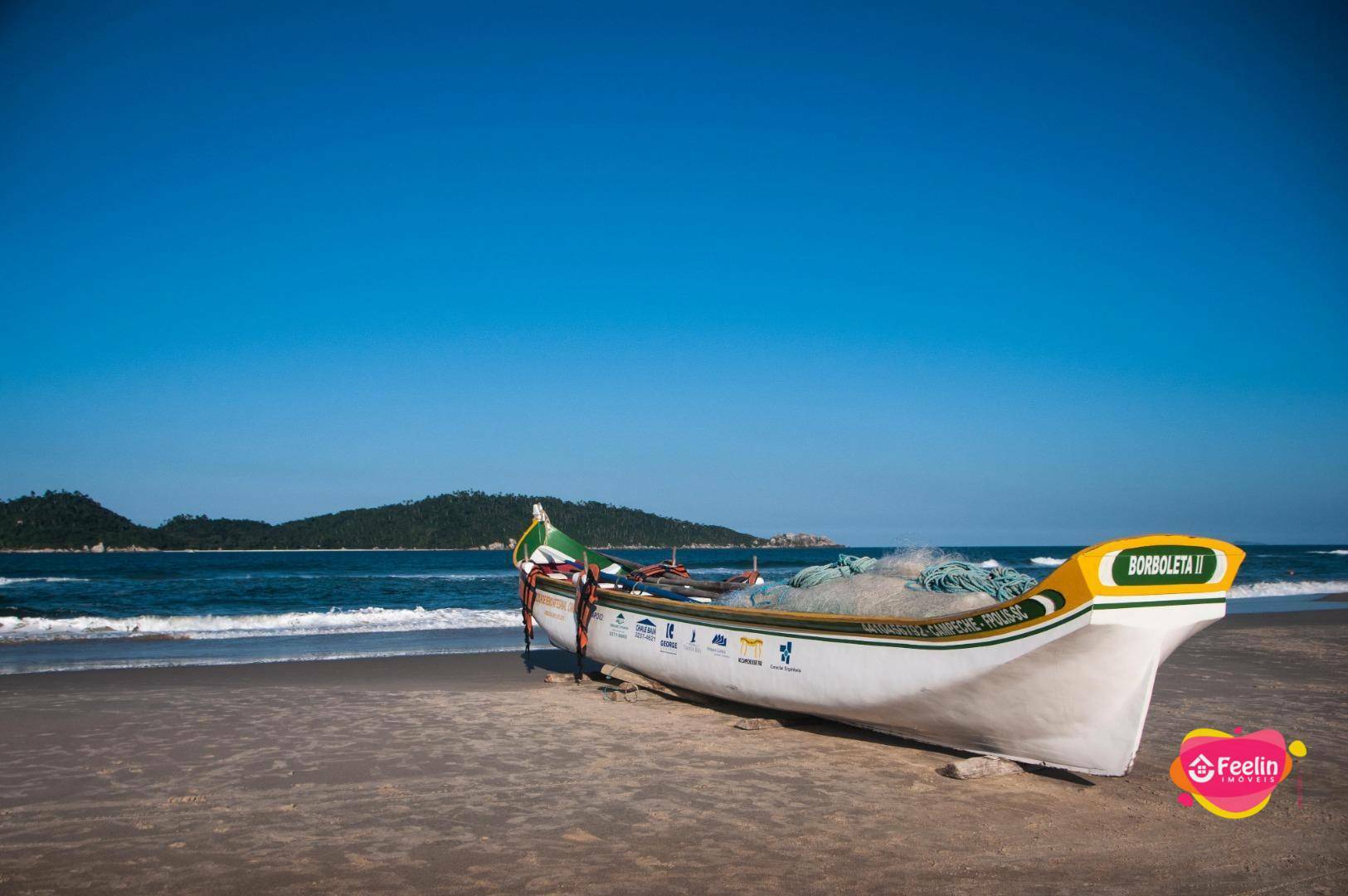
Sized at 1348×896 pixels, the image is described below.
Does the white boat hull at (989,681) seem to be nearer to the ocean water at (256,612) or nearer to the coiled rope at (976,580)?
the coiled rope at (976,580)

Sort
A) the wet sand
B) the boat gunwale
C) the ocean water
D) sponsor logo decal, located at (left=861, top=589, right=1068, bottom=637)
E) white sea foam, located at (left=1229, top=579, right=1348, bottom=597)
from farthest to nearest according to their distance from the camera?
white sea foam, located at (left=1229, top=579, right=1348, bottom=597) → the ocean water → the boat gunwale → sponsor logo decal, located at (left=861, top=589, right=1068, bottom=637) → the wet sand

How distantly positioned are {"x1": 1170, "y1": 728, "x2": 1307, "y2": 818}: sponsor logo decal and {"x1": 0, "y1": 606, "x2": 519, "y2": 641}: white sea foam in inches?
589

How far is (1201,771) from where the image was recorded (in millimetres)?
5832

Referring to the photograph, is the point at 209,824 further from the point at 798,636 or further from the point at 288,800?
the point at 798,636

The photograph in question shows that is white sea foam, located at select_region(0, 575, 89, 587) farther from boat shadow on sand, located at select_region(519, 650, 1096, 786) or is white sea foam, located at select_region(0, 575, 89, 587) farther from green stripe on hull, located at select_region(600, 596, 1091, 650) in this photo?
green stripe on hull, located at select_region(600, 596, 1091, 650)

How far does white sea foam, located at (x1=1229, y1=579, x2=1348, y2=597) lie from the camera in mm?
30328

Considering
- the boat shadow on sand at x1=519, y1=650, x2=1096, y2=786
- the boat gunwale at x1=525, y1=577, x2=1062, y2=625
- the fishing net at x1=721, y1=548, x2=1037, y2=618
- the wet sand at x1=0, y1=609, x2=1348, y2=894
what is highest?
the fishing net at x1=721, y1=548, x2=1037, y2=618

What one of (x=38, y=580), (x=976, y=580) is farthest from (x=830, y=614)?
(x=38, y=580)

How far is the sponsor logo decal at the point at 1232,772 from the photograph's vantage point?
5.52 meters

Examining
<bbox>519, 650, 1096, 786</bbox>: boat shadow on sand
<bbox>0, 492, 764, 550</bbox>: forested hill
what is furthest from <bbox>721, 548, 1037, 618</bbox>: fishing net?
<bbox>0, 492, 764, 550</bbox>: forested hill

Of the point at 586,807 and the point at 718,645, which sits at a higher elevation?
the point at 718,645

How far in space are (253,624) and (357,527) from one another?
9215 centimetres

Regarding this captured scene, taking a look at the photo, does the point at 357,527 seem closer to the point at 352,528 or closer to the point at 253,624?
the point at 352,528

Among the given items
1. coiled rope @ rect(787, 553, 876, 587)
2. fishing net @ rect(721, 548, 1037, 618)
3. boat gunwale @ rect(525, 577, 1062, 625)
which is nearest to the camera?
boat gunwale @ rect(525, 577, 1062, 625)
